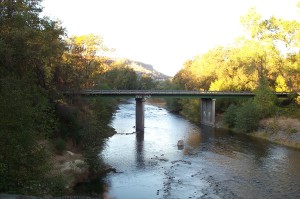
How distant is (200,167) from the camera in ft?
124

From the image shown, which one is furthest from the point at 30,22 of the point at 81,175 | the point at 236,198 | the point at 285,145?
the point at 285,145

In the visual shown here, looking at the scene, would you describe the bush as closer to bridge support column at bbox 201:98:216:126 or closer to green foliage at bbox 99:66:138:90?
bridge support column at bbox 201:98:216:126

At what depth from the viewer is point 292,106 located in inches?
2549

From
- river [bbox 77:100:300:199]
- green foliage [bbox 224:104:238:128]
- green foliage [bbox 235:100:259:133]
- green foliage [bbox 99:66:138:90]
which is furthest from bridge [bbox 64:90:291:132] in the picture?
green foliage [bbox 99:66:138:90]

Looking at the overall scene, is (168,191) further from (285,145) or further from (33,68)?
(285,145)

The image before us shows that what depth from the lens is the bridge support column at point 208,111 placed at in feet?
246

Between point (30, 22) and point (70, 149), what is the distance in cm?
1510

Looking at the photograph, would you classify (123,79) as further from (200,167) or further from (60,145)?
(60,145)

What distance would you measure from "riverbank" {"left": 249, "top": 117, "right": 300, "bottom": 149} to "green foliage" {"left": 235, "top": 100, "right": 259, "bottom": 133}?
3.86 feet

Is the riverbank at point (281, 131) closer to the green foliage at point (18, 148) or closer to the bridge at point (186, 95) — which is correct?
the bridge at point (186, 95)

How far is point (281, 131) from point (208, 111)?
74.2 feet

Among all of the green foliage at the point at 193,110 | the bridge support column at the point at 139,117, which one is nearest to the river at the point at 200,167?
the bridge support column at the point at 139,117

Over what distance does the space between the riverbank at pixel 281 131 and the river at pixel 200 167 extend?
2.36 m

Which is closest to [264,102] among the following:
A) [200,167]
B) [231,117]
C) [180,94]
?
[231,117]
